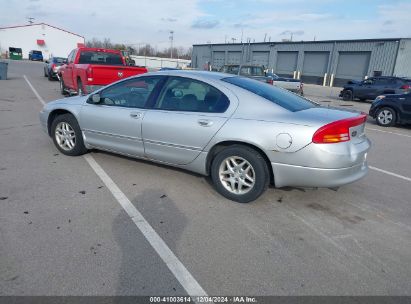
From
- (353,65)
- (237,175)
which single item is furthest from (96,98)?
(353,65)

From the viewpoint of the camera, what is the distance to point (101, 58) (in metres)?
12.6

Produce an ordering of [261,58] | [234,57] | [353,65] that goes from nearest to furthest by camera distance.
→ [353,65] → [261,58] → [234,57]

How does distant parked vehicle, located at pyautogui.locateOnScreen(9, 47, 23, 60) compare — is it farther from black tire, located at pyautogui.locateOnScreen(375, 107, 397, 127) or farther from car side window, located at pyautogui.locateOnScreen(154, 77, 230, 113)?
car side window, located at pyautogui.locateOnScreen(154, 77, 230, 113)

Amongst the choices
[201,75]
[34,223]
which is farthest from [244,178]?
[34,223]

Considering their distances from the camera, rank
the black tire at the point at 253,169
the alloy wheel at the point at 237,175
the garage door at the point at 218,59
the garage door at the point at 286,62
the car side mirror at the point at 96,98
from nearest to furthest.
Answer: the black tire at the point at 253,169 → the alloy wheel at the point at 237,175 → the car side mirror at the point at 96,98 → the garage door at the point at 286,62 → the garage door at the point at 218,59

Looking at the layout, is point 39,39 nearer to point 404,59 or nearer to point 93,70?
point 404,59

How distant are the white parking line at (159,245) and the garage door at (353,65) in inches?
1487

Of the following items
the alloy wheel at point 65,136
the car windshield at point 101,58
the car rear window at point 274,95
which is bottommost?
the alloy wheel at point 65,136

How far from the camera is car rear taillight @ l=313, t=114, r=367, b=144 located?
3533mm

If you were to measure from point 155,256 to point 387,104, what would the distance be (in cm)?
1070

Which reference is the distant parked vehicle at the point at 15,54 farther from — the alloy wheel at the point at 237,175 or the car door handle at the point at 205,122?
the alloy wheel at the point at 237,175

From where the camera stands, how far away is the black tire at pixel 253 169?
3.83 meters

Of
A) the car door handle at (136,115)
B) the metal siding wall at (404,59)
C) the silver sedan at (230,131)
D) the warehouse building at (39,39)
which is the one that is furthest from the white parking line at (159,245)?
the warehouse building at (39,39)

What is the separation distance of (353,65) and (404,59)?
5.35 meters
